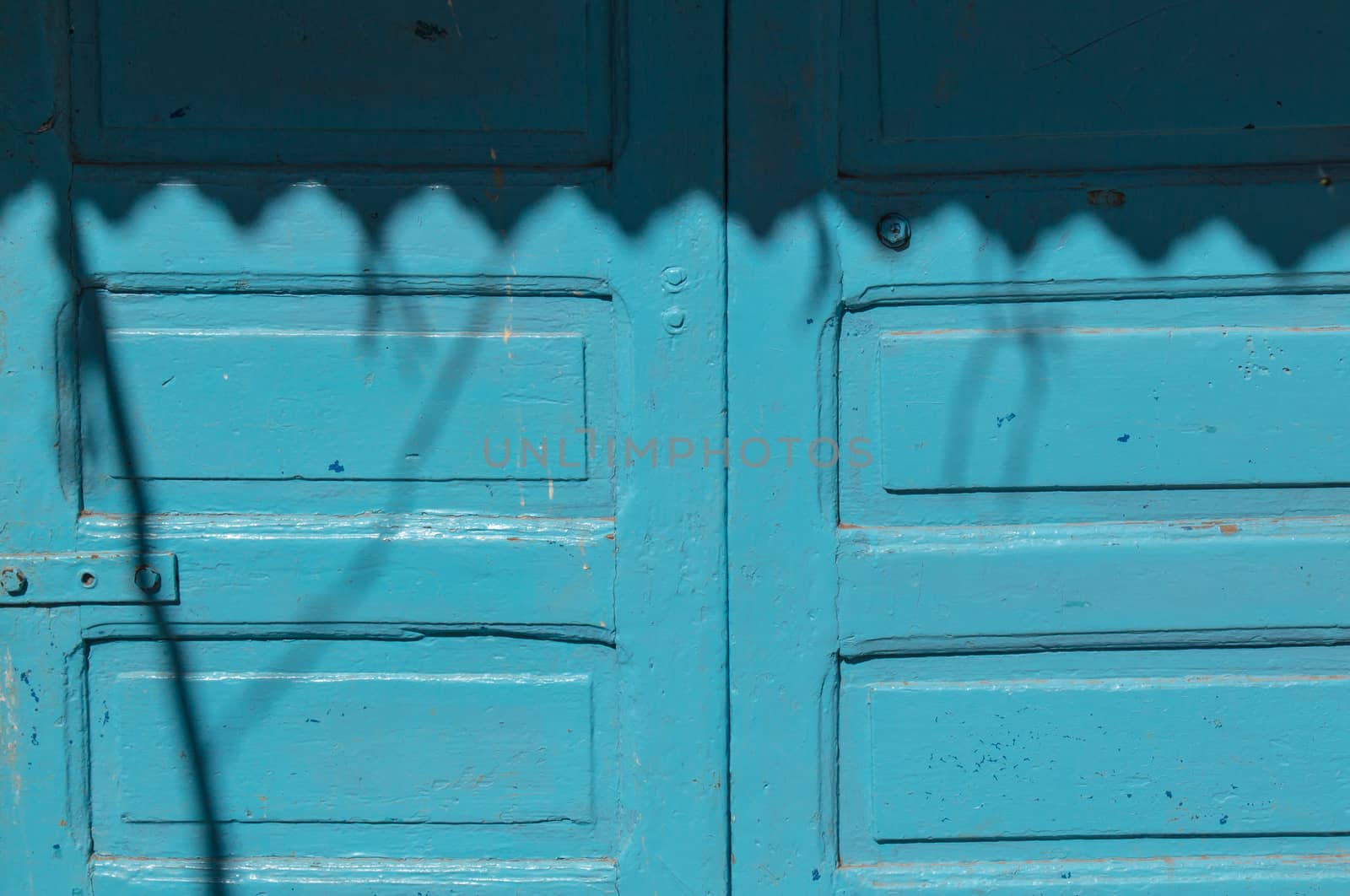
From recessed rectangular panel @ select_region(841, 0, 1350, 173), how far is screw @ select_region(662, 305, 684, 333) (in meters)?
0.48

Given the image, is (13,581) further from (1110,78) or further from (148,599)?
(1110,78)

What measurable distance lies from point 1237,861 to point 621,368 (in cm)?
143

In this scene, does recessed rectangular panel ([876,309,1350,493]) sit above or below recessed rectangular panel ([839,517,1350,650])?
above

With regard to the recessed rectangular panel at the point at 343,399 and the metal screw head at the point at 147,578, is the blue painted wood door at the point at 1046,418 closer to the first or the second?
the recessed rectangular panel at the point at 343,399

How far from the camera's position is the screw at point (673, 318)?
1704 mm

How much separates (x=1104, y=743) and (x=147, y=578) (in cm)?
173

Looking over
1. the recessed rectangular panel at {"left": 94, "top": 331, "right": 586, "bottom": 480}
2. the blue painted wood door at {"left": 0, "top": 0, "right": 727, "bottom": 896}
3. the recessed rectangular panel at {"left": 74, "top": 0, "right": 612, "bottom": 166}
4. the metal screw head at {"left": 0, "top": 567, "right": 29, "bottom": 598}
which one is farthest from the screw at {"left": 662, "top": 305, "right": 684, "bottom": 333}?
the metal screw head at {"left": 0, "top": 567, "right": 29, "bottom": 598}

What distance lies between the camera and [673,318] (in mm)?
1705

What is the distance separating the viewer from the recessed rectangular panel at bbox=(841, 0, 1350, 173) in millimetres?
1688

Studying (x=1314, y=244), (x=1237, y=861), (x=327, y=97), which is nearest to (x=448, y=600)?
(x=327, y=97)

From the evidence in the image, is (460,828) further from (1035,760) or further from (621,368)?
(1035,760)

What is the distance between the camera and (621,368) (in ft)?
5.65

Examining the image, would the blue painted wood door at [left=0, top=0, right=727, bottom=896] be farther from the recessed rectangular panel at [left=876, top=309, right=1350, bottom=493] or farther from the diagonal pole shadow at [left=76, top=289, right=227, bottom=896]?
the recessed rectangular panel at [left=876, top=309, right=1350, bottom=493]

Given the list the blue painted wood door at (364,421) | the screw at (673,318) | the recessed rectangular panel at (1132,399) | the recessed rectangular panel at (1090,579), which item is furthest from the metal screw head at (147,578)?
the recessed rectangular panel at (1132,399)
